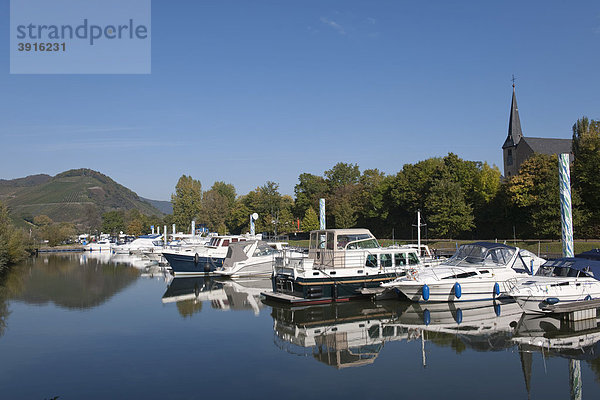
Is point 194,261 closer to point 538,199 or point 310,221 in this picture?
point 538,199

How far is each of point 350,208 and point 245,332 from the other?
54.1 meters

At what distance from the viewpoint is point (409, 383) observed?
1113cm

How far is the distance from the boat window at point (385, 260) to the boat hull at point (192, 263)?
14.9 metres

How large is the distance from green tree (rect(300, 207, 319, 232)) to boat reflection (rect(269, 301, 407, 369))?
176 ft

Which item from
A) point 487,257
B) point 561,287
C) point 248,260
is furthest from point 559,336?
point 248,260

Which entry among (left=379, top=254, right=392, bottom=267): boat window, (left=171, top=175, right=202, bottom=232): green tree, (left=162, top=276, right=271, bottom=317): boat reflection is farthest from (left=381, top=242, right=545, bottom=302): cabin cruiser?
(left=171, top=175, right=202, bottom=232): green tree

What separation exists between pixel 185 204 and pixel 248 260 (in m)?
72.0

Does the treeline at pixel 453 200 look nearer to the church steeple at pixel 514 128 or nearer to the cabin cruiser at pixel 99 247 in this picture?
the church steeple at pixel 514 128

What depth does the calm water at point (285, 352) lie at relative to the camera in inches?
428

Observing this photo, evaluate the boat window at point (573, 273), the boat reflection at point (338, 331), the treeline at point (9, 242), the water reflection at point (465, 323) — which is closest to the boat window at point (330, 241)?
the boat reflection at point (338, 331)

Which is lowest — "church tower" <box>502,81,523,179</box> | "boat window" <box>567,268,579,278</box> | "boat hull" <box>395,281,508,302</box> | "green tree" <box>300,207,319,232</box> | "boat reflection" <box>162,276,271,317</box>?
"boat reflection" <box>162,276,271,317</box>

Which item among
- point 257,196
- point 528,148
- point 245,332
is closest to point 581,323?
point 245,332

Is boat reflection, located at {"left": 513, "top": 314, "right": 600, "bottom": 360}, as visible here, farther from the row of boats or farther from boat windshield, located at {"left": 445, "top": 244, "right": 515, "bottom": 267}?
boat windshield, located at {"left": 445, "top": 244, "right": 515, "bottom": 267}

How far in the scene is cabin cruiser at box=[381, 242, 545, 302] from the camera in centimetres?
2031
